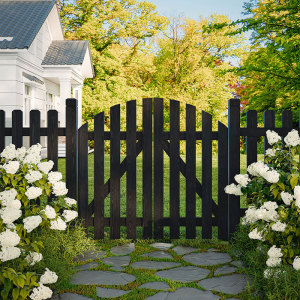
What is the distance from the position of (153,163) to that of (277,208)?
176 centimetres

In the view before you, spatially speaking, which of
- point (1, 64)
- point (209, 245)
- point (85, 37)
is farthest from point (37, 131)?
point (85, 37)

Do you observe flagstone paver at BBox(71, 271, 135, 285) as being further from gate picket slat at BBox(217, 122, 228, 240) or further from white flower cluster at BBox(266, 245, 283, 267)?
gate picket slat at BBox(217, 122, 228, 240)

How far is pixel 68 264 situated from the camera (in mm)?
3781

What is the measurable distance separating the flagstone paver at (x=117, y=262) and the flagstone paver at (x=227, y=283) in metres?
0.83

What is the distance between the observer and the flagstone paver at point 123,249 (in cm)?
445

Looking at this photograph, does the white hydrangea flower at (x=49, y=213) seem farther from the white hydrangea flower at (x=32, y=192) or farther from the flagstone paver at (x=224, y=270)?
the flagstone paver at (x=224, y=270)

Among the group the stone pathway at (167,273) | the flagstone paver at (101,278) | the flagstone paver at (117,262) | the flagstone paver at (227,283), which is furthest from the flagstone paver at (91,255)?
the flagstone paver at (227,283)

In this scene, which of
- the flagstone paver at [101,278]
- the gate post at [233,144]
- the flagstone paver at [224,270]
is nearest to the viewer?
the flagstone paver at [101,278]

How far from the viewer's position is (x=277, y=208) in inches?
139

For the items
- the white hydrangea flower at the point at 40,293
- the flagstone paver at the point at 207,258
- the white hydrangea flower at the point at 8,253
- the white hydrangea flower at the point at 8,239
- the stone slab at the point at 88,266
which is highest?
the white hydrangea flower at the point at 8,239

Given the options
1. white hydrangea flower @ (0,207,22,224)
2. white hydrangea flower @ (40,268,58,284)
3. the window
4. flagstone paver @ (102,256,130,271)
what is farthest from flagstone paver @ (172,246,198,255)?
the window

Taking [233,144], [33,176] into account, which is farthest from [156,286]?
[233,144]

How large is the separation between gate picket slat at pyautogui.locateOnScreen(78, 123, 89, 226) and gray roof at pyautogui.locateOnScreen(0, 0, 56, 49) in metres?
7.59

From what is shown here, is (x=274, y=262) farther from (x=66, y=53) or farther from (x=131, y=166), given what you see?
(x=66, y=53)
